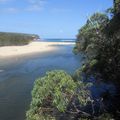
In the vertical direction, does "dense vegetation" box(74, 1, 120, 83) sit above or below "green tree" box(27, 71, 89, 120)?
above

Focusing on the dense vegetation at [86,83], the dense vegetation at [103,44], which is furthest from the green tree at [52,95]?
the dense vegetation at [103,44]

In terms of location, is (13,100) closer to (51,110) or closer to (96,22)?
(96,22)

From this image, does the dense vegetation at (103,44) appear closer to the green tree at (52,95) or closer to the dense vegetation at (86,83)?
the dense vegetation at (86,83)

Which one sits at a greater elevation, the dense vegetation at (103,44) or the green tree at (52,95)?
the dense vegetation at (103,44)

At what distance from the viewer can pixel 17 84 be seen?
41.9m

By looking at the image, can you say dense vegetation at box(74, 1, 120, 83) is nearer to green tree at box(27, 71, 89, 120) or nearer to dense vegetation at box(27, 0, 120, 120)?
dense vegetation at box(27, 0, 120, 120)

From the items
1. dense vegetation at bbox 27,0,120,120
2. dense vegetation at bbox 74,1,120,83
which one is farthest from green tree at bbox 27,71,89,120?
dense vegetation at bbox 74,1,120,83

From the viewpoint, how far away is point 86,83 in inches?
898

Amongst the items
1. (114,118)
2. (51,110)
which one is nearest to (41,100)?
(51,110)

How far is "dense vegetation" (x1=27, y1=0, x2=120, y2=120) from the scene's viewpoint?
1908 centimetres

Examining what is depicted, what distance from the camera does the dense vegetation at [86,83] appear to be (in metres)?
19.1

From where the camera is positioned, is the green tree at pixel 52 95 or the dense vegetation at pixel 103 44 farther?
the dense vegetation at pixel 103 44

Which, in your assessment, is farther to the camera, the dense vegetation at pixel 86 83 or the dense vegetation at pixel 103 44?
the dense vegetation at pixel 103 44

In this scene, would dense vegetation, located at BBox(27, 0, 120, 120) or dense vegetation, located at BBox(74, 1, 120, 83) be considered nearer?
dense vegetation, located at BBox(27, 0, 120, 120)
